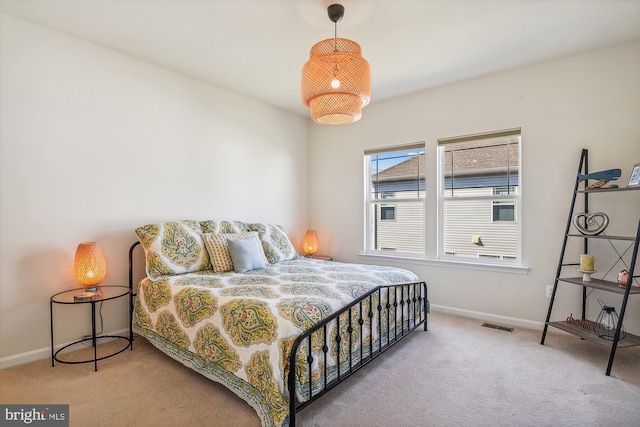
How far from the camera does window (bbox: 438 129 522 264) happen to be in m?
3.45

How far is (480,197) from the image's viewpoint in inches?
142

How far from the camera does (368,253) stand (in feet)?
14.5

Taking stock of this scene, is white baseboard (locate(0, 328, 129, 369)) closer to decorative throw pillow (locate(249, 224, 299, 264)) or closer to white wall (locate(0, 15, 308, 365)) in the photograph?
white wall (locate(0, 15, 308, 365))

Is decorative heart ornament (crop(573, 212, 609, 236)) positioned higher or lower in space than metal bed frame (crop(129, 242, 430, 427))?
higher

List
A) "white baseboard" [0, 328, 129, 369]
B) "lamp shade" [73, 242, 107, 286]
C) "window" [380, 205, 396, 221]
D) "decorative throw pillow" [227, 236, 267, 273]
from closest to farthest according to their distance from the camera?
"white baseboard" [0, 328, 129, 369] < "lamp shade" [73, 242, 107, 286] < "decorative throw pillow" [227, 236, 267, 273] < "window" [380, 205, 396, 221]

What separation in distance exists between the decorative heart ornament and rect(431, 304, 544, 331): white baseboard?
39.5 inches

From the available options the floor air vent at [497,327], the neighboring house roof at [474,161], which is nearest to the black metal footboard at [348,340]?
the floor air vent at [497,327]

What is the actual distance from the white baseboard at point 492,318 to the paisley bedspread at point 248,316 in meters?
1.04

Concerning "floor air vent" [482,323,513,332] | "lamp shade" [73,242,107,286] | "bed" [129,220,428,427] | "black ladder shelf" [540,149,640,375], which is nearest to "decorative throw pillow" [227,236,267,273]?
"bed" [129,220,428,427]

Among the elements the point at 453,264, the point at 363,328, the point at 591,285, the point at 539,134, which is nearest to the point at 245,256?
the point at 363,328

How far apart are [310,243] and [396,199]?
51.1 inches

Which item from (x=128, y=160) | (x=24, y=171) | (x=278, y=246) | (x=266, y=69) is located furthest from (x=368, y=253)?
(x=24, y=171)

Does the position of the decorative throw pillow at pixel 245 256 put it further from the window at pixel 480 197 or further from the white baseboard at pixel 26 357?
the window at pixel 480 197

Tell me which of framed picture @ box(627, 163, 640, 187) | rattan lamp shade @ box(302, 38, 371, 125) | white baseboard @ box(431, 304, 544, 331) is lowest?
white baseboard @ box(431, 304, 544, 331)
